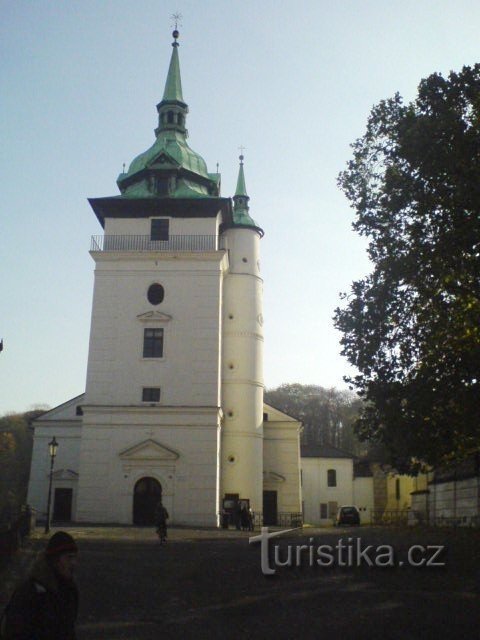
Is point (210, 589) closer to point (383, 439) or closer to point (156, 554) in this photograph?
point (156, 554)

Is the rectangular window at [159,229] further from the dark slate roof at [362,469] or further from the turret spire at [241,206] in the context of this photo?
the dark slate roof at [362,469]

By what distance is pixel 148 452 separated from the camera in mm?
40375

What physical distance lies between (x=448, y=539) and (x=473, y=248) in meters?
9.76

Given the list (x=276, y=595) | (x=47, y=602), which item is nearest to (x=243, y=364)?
(x=276, y=595)

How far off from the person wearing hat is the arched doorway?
35.6m

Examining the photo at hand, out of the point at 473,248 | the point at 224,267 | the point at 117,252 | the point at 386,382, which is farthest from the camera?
the point at 224,267

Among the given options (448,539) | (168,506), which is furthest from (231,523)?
(448,539)

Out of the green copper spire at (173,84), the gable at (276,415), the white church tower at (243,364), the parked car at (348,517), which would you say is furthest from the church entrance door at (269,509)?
the green copper spire at (173,84)

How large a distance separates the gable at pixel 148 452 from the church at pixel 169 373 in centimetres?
6

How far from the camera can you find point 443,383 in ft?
62.0

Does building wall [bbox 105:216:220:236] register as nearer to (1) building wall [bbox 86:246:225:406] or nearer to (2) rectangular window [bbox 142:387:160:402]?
(1) building wall [bbox 86:246:225:406]

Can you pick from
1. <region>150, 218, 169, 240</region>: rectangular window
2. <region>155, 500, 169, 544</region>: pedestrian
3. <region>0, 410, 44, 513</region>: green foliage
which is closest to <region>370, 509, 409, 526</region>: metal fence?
<region>150, 218, 169, 240</region>: rectangular window

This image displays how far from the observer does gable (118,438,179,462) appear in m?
40.3

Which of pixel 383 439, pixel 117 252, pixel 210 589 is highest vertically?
pixel 117 252
